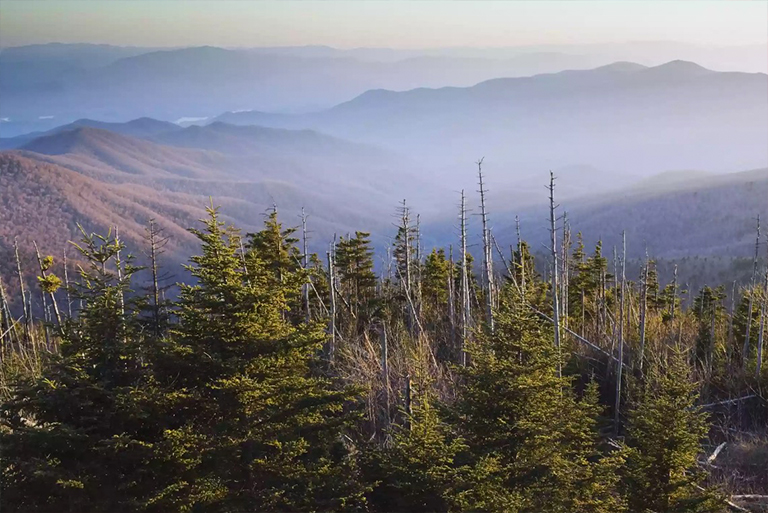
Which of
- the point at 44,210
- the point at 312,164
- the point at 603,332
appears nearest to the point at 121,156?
the point at 312,164

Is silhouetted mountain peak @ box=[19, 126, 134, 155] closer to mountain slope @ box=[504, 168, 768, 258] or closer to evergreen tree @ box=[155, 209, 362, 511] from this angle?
mountain slope @ box=[504, 168, 768, 258]

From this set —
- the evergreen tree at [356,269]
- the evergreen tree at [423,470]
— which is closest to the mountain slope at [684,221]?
the evergreen tree at [356,269]

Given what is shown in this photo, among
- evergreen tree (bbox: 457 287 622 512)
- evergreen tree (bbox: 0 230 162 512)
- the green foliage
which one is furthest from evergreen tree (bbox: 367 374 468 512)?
the green foliage

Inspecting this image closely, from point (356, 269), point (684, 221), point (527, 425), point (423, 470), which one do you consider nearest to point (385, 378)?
point (423, 470)

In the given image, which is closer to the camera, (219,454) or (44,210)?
(219,454)

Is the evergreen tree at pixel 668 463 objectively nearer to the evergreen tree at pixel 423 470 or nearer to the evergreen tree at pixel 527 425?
the evergreen tree at pixel 527 425

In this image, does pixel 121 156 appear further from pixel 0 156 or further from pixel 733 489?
pixel 733 489

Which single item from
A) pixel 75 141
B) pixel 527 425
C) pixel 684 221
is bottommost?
pixel 684 221

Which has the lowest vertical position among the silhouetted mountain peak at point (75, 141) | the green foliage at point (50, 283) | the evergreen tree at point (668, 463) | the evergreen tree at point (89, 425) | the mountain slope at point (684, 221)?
the mountain slope at point (684, 221)

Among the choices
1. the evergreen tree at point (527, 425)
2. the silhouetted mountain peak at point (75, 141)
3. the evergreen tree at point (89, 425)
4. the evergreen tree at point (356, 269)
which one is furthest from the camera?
the silhouetted mountain peak at point (75, 141)

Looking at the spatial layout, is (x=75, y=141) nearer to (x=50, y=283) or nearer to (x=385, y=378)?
(x=50, y=283)

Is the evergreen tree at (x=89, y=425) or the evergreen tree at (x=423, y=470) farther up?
the evergreen tree at (x=89, y=425)
